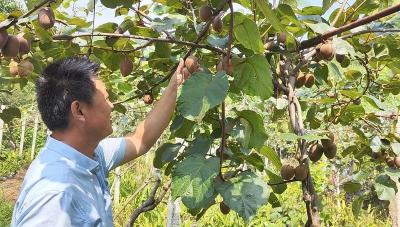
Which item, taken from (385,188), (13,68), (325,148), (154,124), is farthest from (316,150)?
(13,68)

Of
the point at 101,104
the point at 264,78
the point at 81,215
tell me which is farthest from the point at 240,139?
the point at 101,104

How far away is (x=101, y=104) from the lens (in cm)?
171

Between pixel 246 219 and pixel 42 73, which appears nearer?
pixel 246 219

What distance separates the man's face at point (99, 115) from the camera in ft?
5.52

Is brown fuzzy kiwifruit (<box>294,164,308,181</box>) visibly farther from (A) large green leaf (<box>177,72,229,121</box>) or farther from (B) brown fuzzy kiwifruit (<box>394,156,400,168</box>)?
(B) brown fuzzy kiwifruit (<box>394,156,400,168</box>)

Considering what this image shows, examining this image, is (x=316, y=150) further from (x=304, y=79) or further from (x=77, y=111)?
(x=77, y=111)

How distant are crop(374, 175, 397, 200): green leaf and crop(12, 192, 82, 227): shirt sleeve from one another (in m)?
1.12

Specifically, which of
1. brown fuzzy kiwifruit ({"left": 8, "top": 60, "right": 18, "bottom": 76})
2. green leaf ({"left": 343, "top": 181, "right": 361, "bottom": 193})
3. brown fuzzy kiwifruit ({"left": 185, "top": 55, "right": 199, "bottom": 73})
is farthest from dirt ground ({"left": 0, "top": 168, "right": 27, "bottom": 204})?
brown fuzzy kiwifruit ({"left": 185, "top": 55, "right": 199, "bottom": 73})

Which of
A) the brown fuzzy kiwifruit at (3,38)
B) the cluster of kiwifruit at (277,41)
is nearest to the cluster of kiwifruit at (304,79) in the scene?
the cluster of kiwifruit at (277,41)

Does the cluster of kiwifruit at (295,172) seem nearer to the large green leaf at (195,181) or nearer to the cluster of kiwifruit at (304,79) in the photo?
the large green leaf at (195,181)

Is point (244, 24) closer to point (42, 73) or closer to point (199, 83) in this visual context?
point (199, 83)

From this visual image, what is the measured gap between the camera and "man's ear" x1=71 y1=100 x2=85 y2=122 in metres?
1.65

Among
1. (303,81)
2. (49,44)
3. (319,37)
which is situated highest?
(49,44)

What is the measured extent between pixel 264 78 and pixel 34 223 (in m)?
0.69
